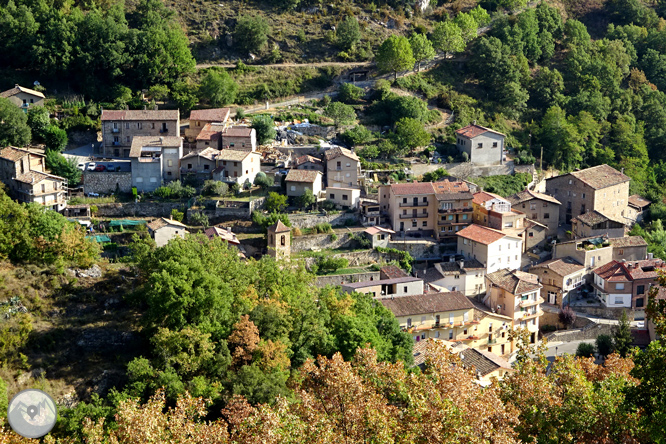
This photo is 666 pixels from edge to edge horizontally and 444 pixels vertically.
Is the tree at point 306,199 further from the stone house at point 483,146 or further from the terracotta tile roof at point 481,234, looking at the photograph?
the stone house at point 483,146

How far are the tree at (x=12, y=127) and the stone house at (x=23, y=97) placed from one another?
2508 mm

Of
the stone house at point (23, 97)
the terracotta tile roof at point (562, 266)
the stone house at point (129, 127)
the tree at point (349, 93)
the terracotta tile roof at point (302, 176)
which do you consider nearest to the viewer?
the terracotta tile roof at point (562, 266)

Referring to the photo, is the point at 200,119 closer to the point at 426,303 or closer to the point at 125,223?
the point at 125,223

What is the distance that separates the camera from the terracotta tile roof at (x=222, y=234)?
42894mm

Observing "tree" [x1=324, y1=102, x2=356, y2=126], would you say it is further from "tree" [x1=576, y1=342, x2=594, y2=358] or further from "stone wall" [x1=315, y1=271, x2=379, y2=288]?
"tree" [x1=576, y1=342, x2=594, y2=358]

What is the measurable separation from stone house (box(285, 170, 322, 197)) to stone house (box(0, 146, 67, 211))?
38.2 ft

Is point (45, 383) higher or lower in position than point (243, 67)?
lower

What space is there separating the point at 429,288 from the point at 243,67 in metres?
23.8

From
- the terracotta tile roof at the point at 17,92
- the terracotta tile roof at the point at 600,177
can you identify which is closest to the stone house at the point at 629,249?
the terracotta tile roof at the point at 600,177

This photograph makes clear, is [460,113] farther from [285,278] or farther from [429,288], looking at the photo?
[285,278]

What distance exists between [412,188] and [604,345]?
1303cm

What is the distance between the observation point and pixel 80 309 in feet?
121

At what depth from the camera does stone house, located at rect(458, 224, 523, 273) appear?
150ft

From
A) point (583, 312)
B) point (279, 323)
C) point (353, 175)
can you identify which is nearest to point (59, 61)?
point (353, 175)
